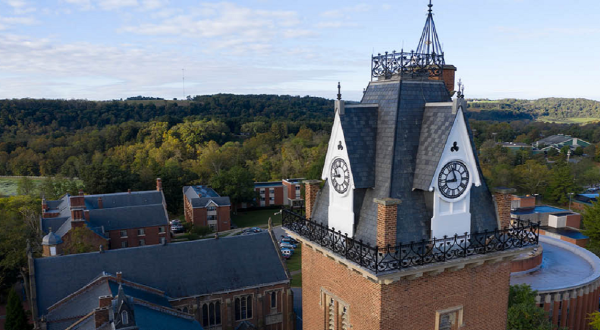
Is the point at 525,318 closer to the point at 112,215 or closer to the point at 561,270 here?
the point at 561,270

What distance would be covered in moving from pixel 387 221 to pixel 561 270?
42.7m

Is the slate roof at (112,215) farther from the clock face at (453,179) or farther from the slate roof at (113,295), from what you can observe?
the clock face at (453,179)

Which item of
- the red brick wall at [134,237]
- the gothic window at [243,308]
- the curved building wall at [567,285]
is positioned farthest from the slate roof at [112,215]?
the curved building wall at [567,285]

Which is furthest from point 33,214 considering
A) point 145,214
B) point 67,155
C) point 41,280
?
point 67,155

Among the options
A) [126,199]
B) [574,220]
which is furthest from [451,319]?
[574,220]

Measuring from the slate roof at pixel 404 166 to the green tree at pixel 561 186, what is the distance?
86561 millimetres

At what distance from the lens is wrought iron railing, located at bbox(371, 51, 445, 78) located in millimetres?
13305

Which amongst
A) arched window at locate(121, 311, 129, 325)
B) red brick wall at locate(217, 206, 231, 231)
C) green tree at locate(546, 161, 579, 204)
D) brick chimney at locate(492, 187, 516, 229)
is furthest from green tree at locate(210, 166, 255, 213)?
brick chimney at locate(492, 187, 516, 229)

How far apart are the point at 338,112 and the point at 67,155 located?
115 metres

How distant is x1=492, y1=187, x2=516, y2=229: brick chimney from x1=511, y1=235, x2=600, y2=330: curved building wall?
29708 millimetres

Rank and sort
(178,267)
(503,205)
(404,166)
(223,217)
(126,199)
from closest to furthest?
1. (404,166)
2. (503,205)
3. (178,267)
4. (126,199)
5. (223,217)

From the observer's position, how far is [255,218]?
83562mm

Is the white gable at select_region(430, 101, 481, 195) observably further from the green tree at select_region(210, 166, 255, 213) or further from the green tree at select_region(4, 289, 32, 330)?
the green tree at select_region(210, 166, 255, 213)

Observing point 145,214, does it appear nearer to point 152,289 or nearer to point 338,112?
point 152,289
